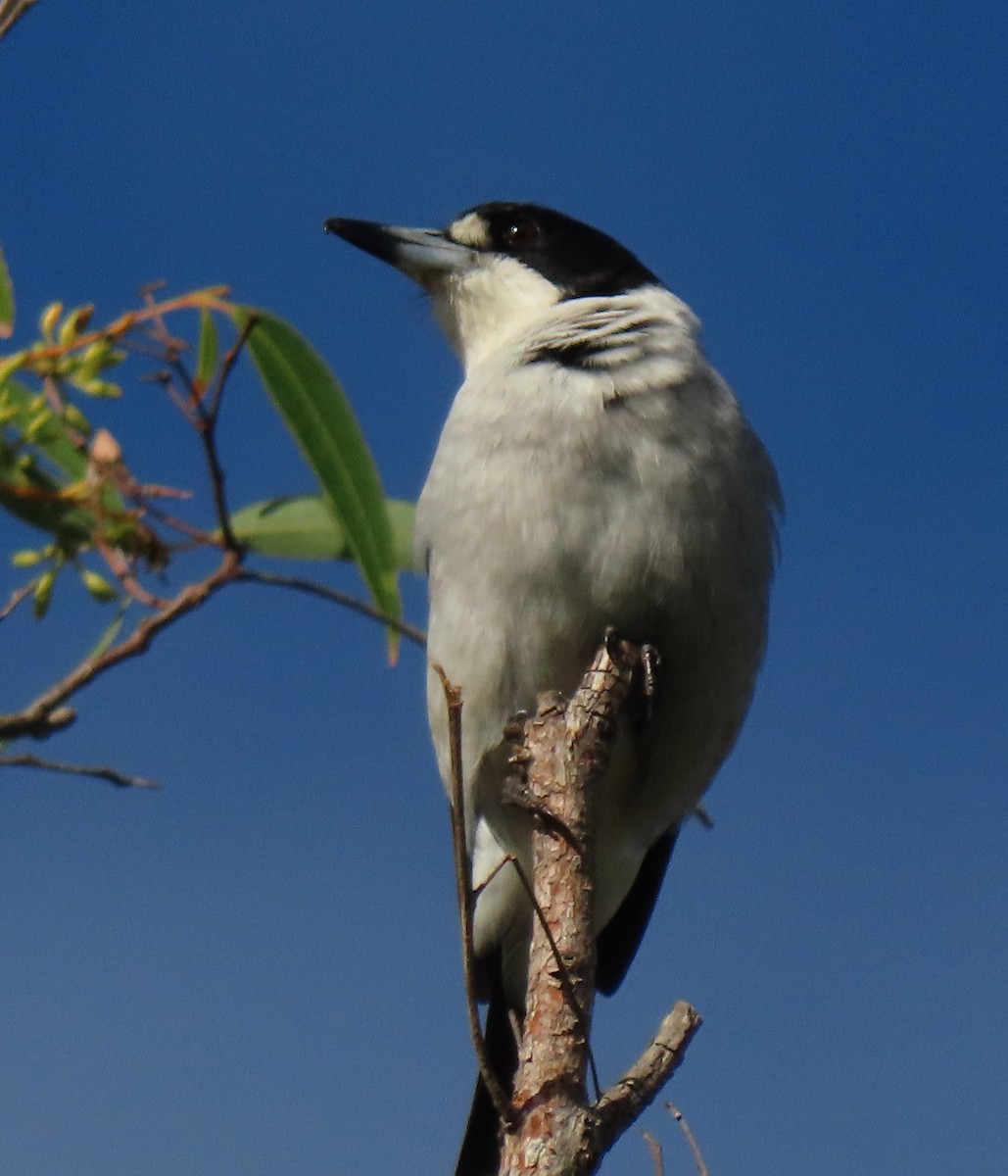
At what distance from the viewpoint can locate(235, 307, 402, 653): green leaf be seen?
2.44 metres

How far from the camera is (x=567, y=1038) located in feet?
6.84

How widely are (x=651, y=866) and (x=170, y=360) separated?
2.05m

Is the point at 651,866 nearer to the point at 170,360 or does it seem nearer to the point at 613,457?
the point at 613,457

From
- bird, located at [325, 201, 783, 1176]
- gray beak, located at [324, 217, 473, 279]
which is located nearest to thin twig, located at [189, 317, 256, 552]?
bird, located at [325, 201, 783, 1176]

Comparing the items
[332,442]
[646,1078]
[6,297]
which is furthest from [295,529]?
[646,1078]

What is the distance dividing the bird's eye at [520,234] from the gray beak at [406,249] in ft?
0.34

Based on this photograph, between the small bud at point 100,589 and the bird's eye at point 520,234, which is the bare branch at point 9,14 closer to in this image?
the small bud at point 100,589

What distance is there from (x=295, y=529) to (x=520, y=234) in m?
1.86

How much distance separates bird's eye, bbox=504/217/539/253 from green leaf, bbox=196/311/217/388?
1957 millimetres

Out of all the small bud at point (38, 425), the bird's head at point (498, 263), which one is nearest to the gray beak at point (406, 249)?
the bird's head at point (498, 263)

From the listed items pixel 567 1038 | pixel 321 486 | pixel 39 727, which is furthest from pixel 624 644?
pixel 39 727

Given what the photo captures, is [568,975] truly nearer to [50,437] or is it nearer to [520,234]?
[50,437]

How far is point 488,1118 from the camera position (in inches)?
122

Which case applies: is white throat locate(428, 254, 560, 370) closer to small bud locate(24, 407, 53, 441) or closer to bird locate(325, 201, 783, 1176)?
bird locate(325, 201, 783, 1176)
